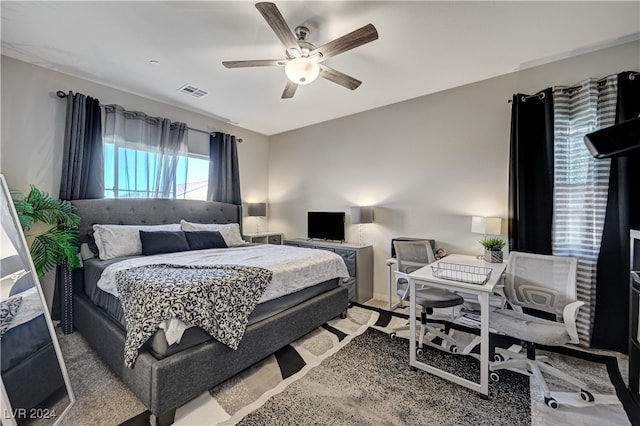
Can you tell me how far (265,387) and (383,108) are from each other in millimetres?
3816

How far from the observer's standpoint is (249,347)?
2076mm

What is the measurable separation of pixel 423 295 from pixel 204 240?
270 cm

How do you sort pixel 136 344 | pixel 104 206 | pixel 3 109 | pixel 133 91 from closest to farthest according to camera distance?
pixel 136 344, pixel 3 109, pixel 104 206, pixel 133 91

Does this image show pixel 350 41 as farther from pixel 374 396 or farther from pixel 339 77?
pixel 374 396

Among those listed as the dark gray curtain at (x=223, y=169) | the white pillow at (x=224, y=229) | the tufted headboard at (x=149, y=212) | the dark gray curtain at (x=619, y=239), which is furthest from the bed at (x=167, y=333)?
the dark gray curtain at (x=619, y=239)

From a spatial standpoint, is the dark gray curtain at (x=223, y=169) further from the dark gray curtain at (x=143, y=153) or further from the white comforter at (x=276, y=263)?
the white comforter at (x=276, y=263)

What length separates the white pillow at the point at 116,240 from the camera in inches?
114

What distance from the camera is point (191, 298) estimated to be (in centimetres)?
171

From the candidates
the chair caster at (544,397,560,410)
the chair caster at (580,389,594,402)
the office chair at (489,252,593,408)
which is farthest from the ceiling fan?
the chair caster at (580,389,594,402)

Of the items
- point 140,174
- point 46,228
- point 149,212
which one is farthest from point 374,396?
point 140,174

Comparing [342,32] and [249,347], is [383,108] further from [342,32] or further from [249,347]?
[249,347]

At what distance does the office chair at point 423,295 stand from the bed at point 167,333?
29.0 inches

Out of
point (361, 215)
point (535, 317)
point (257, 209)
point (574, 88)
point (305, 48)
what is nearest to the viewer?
point (535, 317)

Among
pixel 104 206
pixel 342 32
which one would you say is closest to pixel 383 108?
pixel 342 32
